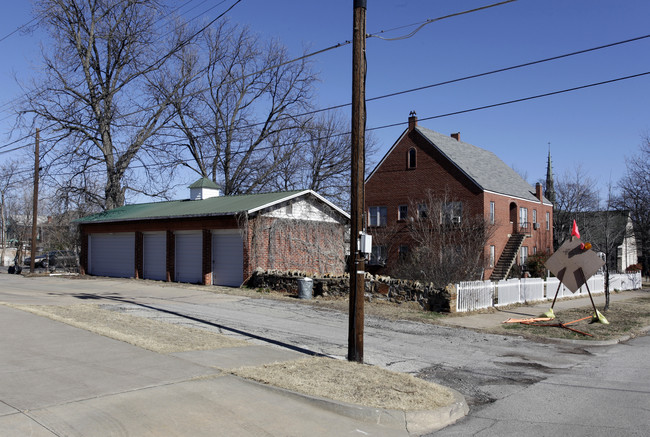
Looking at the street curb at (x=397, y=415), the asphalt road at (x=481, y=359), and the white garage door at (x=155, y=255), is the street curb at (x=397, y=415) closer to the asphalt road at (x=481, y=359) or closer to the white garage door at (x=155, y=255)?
the asphalt road at (x=481, y=359)

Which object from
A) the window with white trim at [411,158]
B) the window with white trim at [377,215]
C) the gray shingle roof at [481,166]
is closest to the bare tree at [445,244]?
the gray shingle roof at [481,166]

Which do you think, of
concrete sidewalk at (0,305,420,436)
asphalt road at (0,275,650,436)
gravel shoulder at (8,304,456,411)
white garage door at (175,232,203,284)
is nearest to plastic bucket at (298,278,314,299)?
asphalt road at (0,275,650,436)

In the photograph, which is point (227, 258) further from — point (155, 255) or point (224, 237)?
point (155, 255)

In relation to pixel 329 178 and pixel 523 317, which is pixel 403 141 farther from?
pixel 523 317

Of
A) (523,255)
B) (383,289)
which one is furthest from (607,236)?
(523,255)

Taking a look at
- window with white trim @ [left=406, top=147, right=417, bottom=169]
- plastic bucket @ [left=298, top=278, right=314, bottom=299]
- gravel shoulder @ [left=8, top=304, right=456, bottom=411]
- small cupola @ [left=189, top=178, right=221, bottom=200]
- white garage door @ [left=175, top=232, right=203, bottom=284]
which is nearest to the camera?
gravel shoulder @ [left=8, top=304, right=456, bottom=411]

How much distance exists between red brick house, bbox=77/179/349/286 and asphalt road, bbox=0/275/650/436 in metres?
4.94

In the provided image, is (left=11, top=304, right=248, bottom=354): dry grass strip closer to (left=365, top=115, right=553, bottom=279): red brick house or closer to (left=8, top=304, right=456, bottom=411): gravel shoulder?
(left=8, top=304, right=456, bottom=411): gravel shoulder

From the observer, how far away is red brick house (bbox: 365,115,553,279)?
35.3 metres

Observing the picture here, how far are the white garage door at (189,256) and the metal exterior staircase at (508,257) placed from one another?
19.9 m

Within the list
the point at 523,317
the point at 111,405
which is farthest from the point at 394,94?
the point at 111,405

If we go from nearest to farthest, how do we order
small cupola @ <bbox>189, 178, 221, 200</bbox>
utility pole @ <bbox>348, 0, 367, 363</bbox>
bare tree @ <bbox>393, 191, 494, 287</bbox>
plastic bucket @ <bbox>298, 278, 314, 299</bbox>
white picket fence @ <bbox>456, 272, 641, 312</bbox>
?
utility pole @ <bbox>348, 0, 367, 363</bbox>, white picket fence @ <bbox>456, 272, 641, 312</bbox>, plastic bucket @ <bbox>298, 278, 314, 299</bbox>, bare tree @ <bbox>393, 191, 494, 287</bbox>, small cupola @ <bbox>189, 178, 221, 200</bbox>

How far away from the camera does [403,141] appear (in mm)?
38562

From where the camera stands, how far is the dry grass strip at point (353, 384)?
23.0ft
